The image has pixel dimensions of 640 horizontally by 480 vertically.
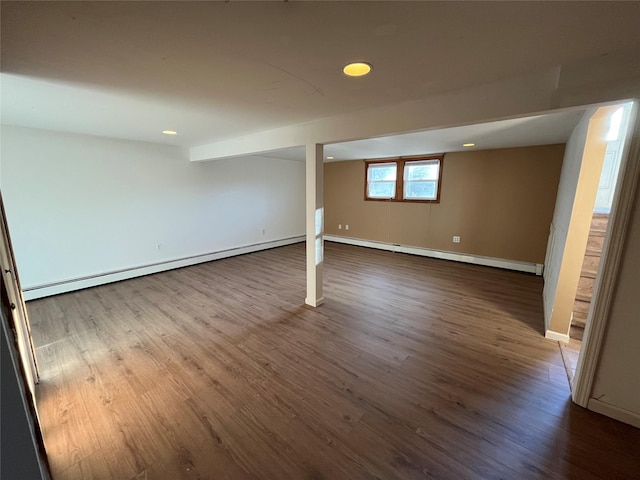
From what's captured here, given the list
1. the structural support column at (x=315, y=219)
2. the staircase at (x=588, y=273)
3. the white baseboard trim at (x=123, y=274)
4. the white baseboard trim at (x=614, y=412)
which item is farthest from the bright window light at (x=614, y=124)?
the white baseboard trim at (x=123, y=274)

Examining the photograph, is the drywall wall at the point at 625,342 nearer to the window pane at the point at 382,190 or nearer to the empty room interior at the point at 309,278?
the empty room interior at the point at 309,278

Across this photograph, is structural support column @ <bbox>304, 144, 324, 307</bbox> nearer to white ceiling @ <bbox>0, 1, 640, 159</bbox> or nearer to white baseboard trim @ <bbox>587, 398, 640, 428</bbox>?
white ceiling @ <bbox>0, 1, 640, 159</bbox>

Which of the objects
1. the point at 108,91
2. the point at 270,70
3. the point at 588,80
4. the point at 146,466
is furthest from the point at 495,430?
the point at 108,91

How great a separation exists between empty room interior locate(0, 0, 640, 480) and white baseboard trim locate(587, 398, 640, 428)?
0.01 meters

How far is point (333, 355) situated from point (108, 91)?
9.48 ft

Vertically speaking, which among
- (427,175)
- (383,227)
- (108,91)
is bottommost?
(383,227)

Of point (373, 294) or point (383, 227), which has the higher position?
point (383, 227)

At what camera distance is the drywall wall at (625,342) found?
5.30 feet

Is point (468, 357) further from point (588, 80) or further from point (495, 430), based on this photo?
point (588, 80)

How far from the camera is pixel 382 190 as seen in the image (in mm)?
6508

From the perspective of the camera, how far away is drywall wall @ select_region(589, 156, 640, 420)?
63.6 inches

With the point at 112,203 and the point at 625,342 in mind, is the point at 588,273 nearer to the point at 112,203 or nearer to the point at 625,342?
the point at 625,342

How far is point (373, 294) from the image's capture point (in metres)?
3.82

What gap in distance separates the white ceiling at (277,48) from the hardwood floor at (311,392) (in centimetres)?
228
